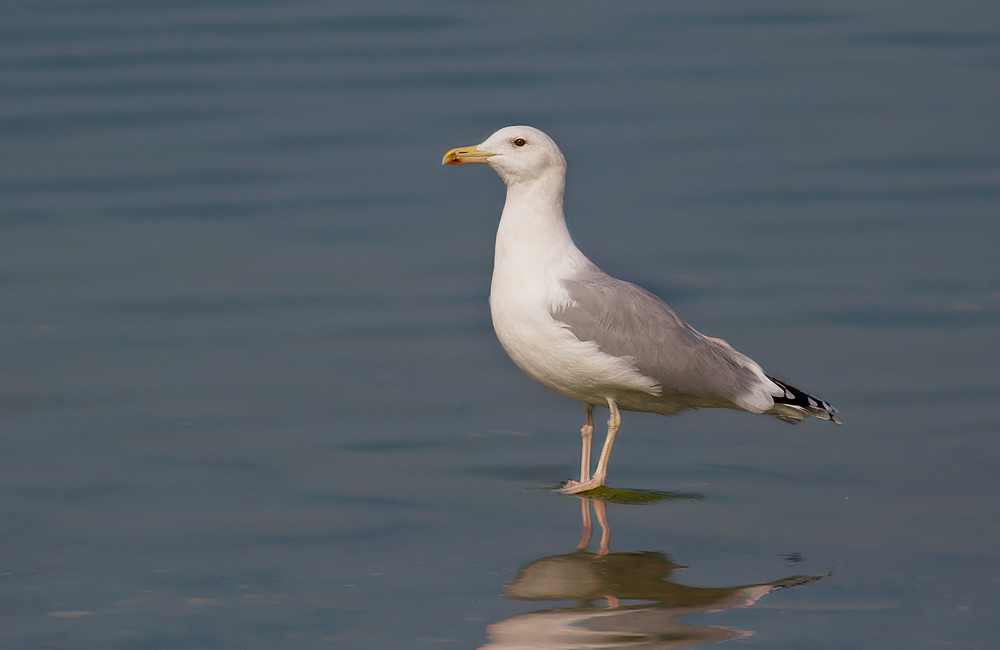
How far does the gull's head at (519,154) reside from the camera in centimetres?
680

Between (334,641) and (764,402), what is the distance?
117 inches

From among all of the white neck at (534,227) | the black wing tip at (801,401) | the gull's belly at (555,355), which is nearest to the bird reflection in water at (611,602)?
the gull's belly at (555,355)

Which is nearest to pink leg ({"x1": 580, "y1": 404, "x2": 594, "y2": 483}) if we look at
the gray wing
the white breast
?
the white breast

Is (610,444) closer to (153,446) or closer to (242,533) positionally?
(242,533)

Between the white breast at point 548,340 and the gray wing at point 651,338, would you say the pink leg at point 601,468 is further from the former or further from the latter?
the gray wing at point 651,338

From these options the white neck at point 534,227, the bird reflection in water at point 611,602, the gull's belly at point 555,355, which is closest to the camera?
the bird reflection in water at point 611,602

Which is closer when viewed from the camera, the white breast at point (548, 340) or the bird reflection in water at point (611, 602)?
the bird reflection in water at point (611, 602)

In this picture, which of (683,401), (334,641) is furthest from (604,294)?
(334,641)

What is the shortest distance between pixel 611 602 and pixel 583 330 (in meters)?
1.74

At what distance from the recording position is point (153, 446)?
23.8ft

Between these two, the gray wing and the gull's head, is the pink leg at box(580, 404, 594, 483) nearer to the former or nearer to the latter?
the gray wing

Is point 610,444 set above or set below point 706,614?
above

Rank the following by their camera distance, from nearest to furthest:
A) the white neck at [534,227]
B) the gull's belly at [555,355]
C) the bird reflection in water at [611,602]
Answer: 1. the bird reflection in water at [611,602]
2. the gull's belly at [555,355]
3. the white neck at [534,227]

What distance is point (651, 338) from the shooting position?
6723mm
